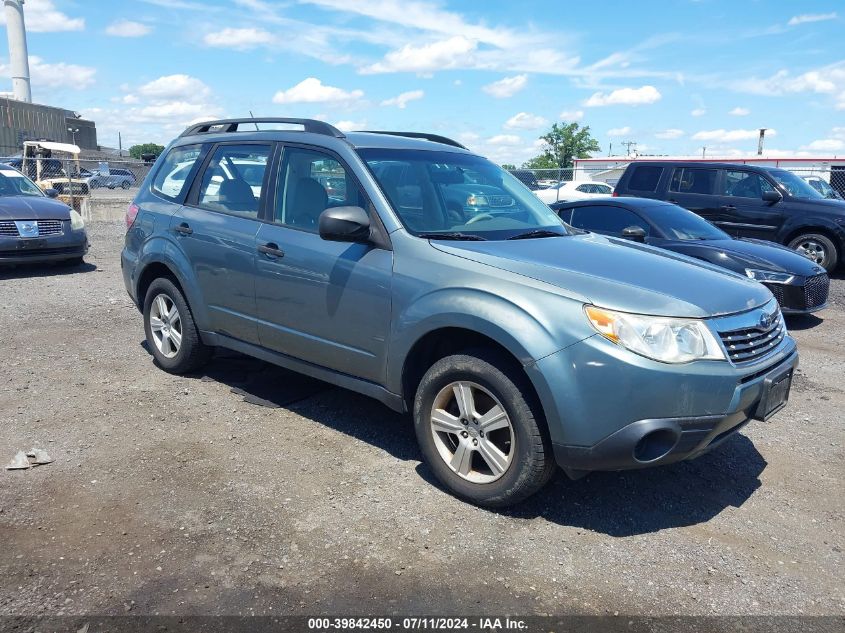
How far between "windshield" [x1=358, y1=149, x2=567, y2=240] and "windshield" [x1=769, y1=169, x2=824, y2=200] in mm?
8051

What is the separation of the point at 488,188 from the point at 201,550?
9.36 ft

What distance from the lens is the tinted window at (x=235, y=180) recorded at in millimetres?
4762

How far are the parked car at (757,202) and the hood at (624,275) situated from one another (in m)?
7.73

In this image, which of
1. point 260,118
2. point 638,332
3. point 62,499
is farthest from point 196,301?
point 638,332

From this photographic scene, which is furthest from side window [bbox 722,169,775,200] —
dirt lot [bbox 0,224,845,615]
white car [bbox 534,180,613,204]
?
white car [bbox 534,180,613,204]

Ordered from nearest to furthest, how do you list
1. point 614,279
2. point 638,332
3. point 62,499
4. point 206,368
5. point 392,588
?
point 392,588, point 638,332, point 614,279, point 62,499, point 206,368

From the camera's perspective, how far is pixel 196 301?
5148 mm

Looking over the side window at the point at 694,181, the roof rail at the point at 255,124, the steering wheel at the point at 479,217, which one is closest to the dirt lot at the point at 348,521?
the steering wheel at the point at 479,217

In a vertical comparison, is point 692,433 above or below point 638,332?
below

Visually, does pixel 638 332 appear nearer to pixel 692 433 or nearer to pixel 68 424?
pixel 692 433

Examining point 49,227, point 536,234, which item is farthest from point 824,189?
point 49,227

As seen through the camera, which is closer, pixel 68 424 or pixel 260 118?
pixel 68 424

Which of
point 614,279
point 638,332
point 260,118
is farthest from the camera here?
point 260,118

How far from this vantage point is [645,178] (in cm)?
1155
